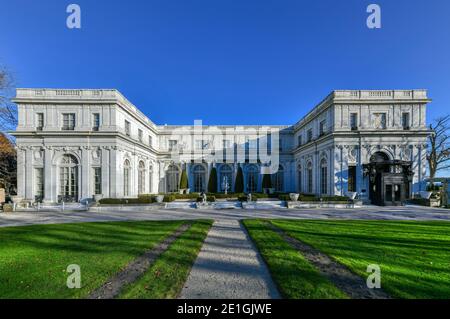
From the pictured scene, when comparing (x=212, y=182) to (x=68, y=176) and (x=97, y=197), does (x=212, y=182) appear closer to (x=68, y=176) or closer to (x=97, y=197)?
(x=97, y=197)

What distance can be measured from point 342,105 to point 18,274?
27.7m

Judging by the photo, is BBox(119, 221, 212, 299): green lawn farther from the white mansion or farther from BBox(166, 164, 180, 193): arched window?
BBox(166, 164, 180, 193): arched window

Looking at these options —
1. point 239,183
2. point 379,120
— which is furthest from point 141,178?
point 379,120

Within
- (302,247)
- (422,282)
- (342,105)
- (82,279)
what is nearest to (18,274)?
(82,279)

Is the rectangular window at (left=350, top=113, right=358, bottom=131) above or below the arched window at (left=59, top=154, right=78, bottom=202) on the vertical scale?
above

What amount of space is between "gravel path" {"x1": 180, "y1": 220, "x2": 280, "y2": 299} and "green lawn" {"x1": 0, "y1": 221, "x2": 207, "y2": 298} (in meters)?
0.45

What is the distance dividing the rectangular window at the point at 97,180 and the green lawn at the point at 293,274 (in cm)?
2119

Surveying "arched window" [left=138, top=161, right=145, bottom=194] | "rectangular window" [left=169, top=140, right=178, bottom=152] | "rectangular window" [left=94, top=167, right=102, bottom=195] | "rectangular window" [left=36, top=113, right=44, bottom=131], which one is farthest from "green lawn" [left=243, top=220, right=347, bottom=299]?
"rectangular window" [left=169, top=140, right=178, bottom=152]

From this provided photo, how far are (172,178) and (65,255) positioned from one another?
30.5 metres

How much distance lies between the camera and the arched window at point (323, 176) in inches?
1012

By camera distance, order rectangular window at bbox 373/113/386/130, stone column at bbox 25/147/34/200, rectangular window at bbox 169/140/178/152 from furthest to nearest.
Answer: rectangular window at bbox 169/140/178/152 → rectangular window at bbox 373/113/386/130 → stone column at bbox 25/147/34/200

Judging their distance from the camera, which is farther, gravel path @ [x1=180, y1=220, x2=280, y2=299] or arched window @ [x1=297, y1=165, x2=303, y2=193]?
arched window @ [x1=297, y1=165, x2=303, y2=193]

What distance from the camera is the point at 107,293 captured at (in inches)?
162

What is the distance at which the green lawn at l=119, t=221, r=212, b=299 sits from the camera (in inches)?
161
